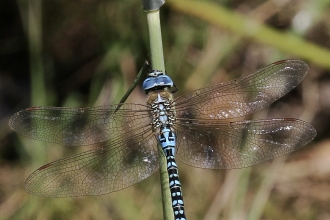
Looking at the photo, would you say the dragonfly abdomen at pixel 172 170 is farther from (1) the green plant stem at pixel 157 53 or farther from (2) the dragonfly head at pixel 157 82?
(1) the green plant stem at pixel 157 53

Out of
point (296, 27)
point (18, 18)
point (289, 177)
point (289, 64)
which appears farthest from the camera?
point (18, 18)

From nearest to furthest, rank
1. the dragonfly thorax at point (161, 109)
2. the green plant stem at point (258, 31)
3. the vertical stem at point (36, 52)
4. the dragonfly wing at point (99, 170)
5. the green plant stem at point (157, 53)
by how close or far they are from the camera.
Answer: the green plant stem at point (157, 53), the dragonfly wing at point (99, 170), the dragonfly thorax at point (161, 109), the green plant stem at point (258, 31), the vertical stem at point (36, 52)

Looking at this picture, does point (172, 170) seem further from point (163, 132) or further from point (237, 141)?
point (237, 141)

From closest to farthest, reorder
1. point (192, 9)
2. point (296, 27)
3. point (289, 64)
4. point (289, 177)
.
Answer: point (289, 64) < point (192, 9) < point (296, 27) < point (289, 177)

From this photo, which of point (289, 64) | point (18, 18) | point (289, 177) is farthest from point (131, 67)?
point (289, 64)

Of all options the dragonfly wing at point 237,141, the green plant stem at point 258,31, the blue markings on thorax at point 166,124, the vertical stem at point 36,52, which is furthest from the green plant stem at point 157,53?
the vertical stem at point 36,52

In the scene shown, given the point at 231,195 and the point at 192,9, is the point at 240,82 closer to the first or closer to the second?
the point at 192,9
